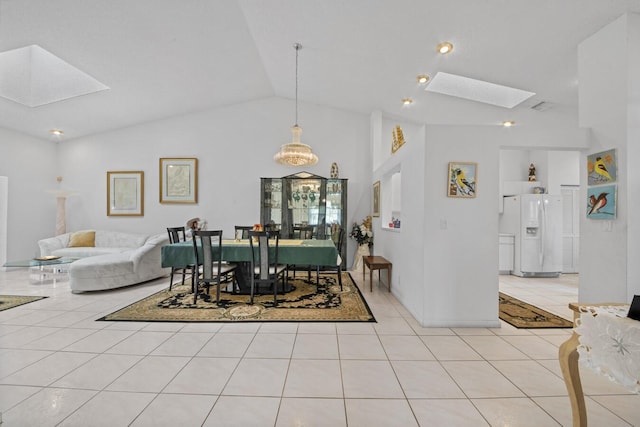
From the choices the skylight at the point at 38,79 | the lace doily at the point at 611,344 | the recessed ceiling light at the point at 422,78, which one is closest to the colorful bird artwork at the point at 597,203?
the lace doily at the point at 611,344

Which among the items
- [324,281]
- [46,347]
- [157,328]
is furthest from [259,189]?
[46,347]

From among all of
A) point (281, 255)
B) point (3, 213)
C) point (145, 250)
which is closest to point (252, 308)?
point (281, 255)

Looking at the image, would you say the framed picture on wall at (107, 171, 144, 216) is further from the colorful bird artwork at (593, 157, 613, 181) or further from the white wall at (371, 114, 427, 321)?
the colorful bird artwork at (593, 157, 613, 181)

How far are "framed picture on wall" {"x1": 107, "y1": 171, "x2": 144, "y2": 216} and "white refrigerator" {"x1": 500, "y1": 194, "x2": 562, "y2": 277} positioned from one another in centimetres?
817

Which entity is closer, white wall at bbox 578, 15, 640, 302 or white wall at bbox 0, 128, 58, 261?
white wall at bbox 578, 15, 640, 302

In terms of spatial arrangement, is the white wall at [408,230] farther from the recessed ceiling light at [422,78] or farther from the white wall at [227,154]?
the white wall at [227,154]

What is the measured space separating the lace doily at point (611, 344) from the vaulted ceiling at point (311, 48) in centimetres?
273

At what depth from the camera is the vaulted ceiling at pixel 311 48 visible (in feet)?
9.42

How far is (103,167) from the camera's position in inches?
254

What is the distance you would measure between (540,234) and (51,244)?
32.2ft

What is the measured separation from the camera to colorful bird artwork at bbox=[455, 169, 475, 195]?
9.63 ft

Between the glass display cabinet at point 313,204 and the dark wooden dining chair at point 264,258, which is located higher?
the glass display cabinet at point 313,204

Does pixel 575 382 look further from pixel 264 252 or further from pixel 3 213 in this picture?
pixel 3 213

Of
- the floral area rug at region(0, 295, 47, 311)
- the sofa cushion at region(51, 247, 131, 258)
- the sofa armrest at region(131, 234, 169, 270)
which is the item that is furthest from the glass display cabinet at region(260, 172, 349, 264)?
the floral area rug at region(0, 295, 47, 311)
